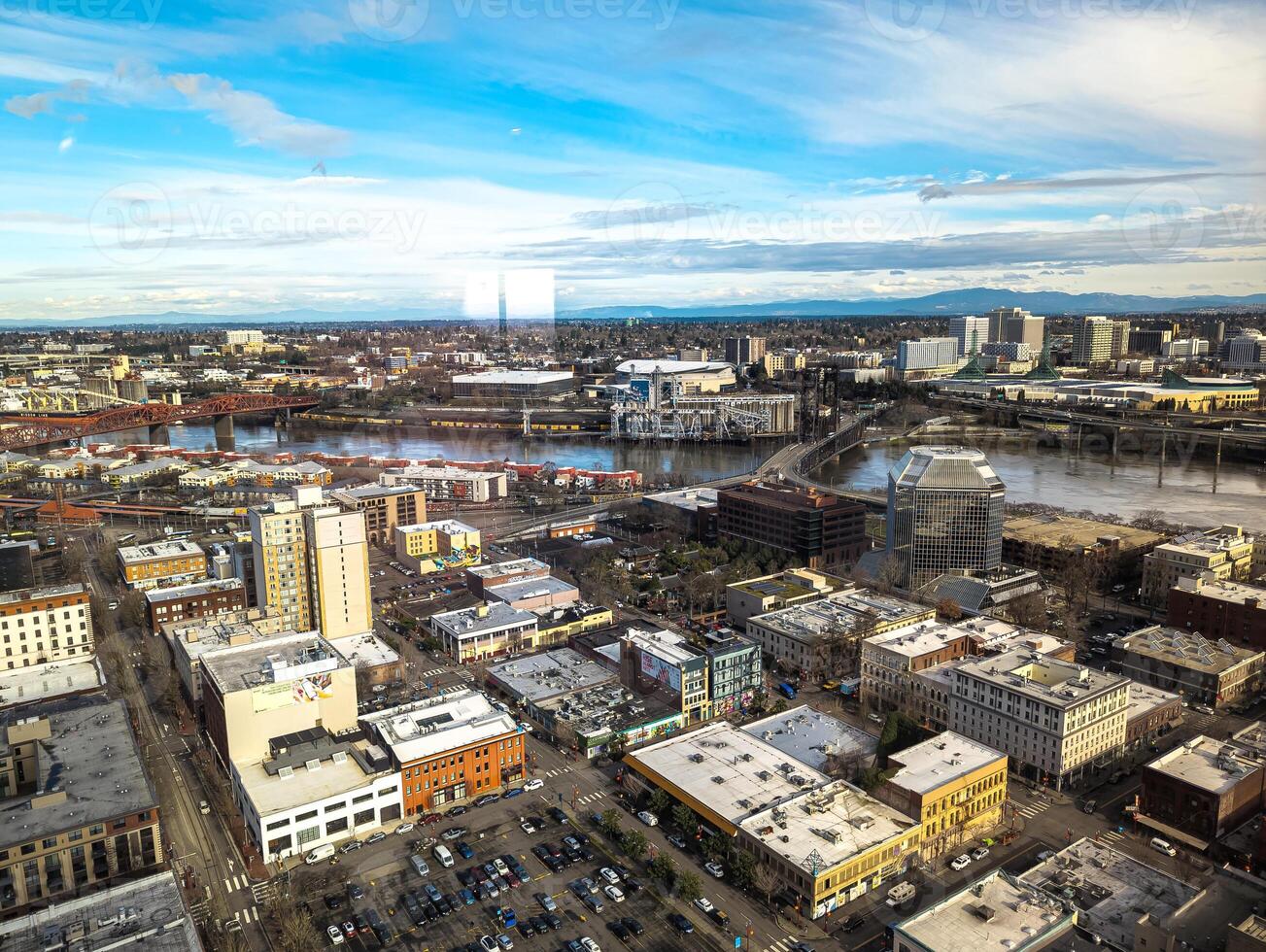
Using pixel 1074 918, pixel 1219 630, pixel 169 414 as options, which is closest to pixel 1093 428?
pixel 1219 630

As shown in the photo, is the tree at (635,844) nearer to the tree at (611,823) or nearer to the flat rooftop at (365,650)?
the tree at (611,823)

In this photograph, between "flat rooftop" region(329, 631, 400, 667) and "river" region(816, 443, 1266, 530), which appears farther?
"river" region(816, 443, 1266, 530)

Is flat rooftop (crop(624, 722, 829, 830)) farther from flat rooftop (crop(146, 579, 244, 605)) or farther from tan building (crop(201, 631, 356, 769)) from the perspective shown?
flat rooftop (crop(146, 579, 244, 605))

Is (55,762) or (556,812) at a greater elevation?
(55,762)

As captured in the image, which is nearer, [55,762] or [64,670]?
[55,762]

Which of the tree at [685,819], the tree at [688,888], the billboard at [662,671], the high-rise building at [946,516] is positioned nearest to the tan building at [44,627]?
the billboard at [662,671]

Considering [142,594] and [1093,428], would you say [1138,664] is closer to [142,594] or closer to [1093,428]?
[142,594]

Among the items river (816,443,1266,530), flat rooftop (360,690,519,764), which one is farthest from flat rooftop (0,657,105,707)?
river (816,443,1266,530)
